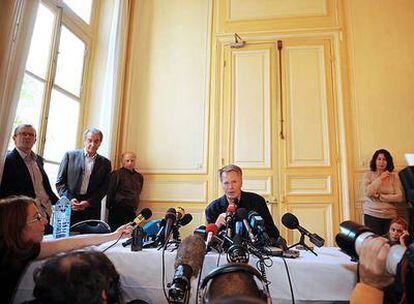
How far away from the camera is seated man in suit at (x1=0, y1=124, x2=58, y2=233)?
2441mm

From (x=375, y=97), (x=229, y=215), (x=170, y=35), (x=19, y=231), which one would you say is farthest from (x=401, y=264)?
(x=170, y=35)

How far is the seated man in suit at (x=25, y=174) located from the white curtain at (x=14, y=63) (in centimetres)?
13

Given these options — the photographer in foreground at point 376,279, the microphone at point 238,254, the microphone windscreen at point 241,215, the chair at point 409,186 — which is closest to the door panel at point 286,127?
the chair at point 409,186

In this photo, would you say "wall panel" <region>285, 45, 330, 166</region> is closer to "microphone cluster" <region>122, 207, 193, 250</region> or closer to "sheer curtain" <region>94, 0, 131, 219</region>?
"sheer curtain" <region>94, 0, 131, 219</region>

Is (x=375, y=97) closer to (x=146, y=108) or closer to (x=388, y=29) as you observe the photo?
(x=388, y=29)

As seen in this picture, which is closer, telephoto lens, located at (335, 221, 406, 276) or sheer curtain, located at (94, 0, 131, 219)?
telephoto lens, located at (335, 221, 406, 276)

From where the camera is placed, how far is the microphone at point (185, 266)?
2.97 feet

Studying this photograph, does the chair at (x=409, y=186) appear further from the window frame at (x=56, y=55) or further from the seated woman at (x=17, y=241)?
the window frame at (x=56, y=55)

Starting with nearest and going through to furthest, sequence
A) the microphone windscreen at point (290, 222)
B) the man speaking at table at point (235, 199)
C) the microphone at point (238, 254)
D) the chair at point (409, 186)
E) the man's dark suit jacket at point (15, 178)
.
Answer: the microphone at point (238, 254) < the microphone windscreen at point (290, 222) < the man speaking at table at point (235, 199) < the man's dark suit jacket at point (15, 178) < the chair at point (409, 186)

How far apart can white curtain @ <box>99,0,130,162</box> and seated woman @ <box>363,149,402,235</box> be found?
119 inches

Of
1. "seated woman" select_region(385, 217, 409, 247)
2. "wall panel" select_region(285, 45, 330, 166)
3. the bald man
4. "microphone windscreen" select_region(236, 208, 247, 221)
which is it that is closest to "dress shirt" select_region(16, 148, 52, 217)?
the bald man

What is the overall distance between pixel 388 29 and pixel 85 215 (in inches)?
164

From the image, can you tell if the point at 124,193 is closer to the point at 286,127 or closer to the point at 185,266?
the point at 286,127

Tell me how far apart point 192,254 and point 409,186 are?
3153 mm
